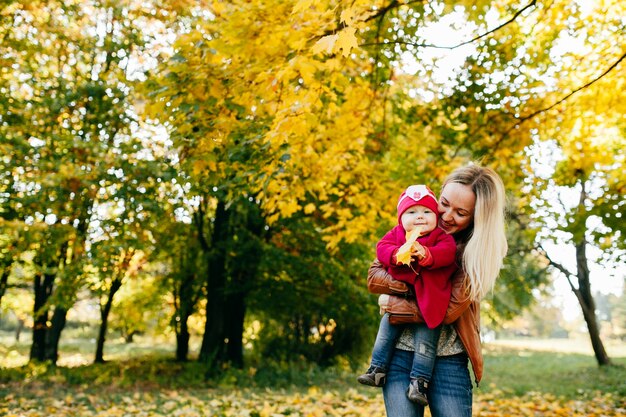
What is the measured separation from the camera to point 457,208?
2.28 meters

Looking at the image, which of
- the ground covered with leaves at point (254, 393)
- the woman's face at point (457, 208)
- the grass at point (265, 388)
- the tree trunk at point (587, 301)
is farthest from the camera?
the tree trunk at point (587, 301)

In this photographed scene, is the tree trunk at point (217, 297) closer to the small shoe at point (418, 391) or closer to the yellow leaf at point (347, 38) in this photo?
the yellow leaf at point (347, 38)

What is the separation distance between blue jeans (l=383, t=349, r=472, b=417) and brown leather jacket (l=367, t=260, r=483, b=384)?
66mm

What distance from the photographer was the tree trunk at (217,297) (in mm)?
11562

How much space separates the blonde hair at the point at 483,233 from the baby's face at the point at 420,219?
0.57 ft

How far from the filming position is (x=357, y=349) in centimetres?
1441

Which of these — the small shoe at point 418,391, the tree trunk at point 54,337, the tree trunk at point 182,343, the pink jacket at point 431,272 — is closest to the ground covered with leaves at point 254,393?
the tree trunk at point 54,337

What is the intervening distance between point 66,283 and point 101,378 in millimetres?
2150

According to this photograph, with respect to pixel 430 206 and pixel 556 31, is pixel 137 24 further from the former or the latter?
pixel 430 206

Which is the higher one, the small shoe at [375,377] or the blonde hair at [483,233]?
the blonde hair at [483,233]

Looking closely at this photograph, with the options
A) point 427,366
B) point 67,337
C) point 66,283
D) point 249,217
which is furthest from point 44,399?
point 67,337

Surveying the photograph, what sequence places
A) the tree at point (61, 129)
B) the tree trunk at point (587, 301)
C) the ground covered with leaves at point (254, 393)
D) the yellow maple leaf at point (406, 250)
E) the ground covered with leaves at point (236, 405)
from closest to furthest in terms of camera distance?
the yellow maple leaf at point (406, 250) < the ground covered with leaves at point (236, 405) < the ground covered with leaves at point (254, 393) < the tree at point (61, 129) < the tree trunk at point (587, 301)

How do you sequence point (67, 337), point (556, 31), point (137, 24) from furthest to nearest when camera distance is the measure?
point (67, 337), point (137, 24), point (556, 31)

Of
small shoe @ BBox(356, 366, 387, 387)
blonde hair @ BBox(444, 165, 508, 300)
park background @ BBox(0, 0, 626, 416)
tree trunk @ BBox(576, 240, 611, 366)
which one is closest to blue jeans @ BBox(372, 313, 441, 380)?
small shoe @ BBox(356, 366, 387, 387)
